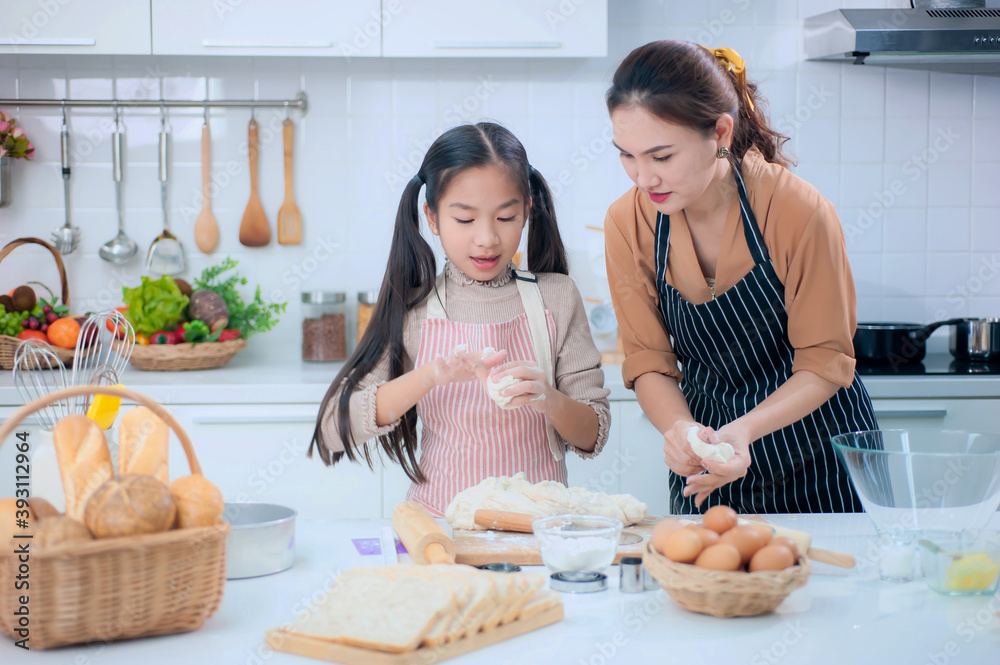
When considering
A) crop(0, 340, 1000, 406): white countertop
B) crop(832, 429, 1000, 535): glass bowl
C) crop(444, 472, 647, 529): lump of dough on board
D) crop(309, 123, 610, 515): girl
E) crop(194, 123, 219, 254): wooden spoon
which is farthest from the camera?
crop(194, 123, 219, 254): wooden spoon

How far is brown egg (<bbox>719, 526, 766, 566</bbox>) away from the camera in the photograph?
2.84ft

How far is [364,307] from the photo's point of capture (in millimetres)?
2561

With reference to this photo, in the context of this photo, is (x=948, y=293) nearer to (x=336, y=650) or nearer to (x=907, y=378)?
(x=907, y=378)

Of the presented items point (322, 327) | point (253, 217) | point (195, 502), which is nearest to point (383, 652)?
point (195, 502)

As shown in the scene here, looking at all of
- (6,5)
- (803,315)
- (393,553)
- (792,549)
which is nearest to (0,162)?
(6,5)

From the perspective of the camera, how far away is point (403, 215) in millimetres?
1530

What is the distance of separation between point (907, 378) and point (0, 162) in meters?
2.64

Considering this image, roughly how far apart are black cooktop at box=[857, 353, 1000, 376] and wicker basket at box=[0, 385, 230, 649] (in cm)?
191

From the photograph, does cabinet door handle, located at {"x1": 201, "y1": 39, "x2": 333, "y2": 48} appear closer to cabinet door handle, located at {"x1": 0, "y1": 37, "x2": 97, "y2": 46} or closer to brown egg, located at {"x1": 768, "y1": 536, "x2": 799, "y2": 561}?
cabinet door handle, located at {"x1": 0, "y1": 37, "x2": 97, "y2": 46}

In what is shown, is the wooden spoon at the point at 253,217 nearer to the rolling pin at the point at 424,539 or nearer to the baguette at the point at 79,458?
the rolling pin at the point at 424,539

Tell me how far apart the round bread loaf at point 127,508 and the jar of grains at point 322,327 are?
1786 millimetres

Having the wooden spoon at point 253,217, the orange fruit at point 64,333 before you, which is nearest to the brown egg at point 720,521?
the orange fruit at point 64,333

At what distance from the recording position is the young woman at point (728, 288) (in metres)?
Result: 1.28

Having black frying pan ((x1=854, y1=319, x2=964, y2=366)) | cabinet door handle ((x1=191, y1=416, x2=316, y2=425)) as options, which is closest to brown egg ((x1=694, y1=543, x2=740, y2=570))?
cabinet door handle ((x1=191, y1=416, x2=316, y2=425))
